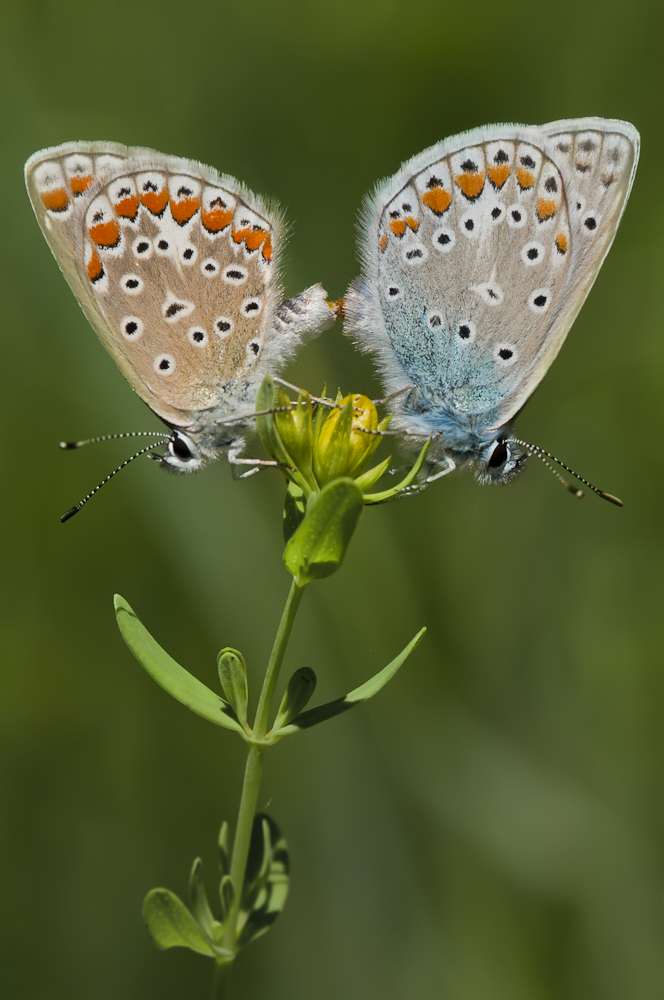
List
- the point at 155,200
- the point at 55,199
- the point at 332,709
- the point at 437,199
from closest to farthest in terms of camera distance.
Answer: the point at 332,709 < the point at 55,199 < the point at 155,200 < the point at 437,199

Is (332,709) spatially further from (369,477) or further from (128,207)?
(128,207)

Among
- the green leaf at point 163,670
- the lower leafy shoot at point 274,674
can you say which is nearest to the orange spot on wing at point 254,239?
the lower leafy shoot at point 274,674

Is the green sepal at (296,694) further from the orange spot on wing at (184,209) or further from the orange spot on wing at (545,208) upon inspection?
the orange spot on wing at (545,208)

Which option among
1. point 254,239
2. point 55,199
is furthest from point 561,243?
point 55,199

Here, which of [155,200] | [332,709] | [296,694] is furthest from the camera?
[155,200]

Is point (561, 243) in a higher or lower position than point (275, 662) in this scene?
higher

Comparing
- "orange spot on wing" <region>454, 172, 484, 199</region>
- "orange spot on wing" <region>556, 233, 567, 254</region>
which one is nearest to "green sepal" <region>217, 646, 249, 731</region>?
"orange spot on wing" <region>556, 233, 567, 254</region>

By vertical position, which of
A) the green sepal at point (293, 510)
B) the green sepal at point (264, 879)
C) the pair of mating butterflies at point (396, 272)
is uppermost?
the pair of mating butterflies at point (396, 272)

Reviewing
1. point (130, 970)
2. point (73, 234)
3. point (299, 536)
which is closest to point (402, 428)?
point (299, 536)
